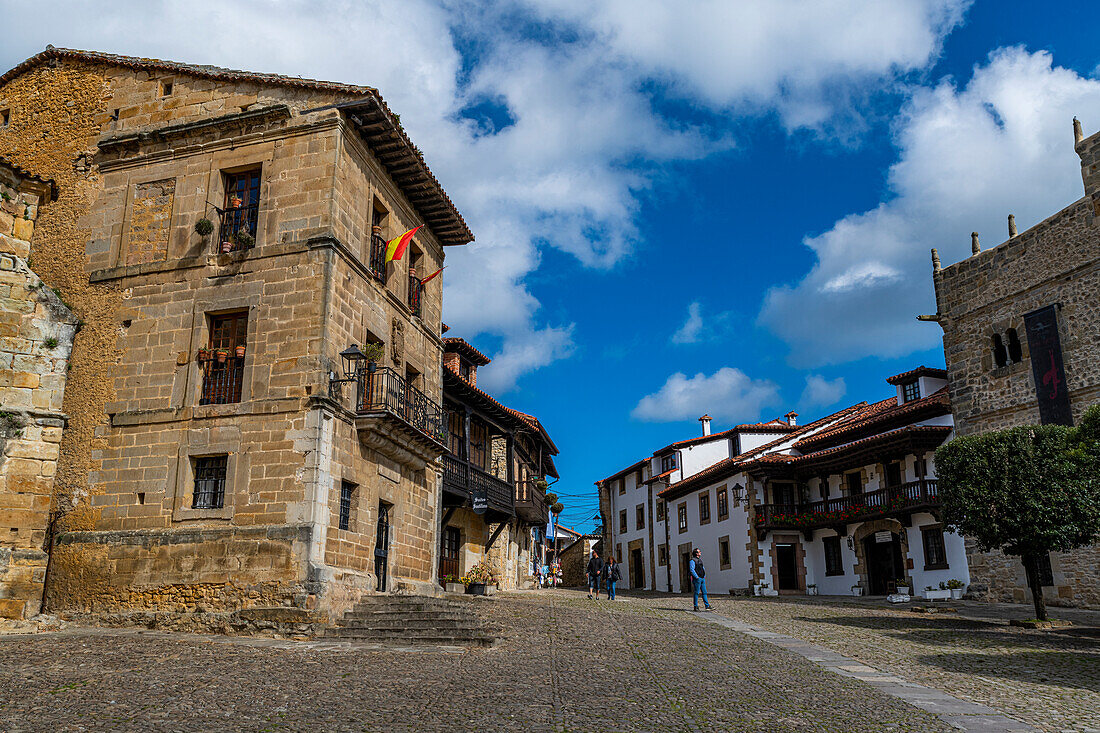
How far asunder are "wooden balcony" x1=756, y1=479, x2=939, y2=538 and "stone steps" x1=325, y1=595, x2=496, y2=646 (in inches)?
735

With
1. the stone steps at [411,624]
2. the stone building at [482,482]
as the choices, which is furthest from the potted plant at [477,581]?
the stone steps at [411,624]

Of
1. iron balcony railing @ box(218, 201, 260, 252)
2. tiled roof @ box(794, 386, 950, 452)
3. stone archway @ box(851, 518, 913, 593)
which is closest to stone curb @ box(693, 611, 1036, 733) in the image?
iron balcony railing @ box(218, 201, 260, 252)

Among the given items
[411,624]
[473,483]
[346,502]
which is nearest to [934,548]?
[473,483]

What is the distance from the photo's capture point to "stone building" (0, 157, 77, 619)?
15.4m

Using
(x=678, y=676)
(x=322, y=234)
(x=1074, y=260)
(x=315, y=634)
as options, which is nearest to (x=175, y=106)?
(x=322, y=234)

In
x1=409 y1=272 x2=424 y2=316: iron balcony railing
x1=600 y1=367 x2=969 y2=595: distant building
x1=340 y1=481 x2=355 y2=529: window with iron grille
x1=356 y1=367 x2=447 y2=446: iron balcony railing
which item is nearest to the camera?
x1=340 y1=481 x2=355 y2=529: window with iron grille

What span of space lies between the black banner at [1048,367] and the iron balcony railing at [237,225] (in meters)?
20.5

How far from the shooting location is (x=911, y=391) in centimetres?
3319

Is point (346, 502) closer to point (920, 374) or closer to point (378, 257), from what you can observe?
point (378, 257)

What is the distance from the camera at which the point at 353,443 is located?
16.4 metres

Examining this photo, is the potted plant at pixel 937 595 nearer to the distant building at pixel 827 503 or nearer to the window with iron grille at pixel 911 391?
the distant building at pixel 827 503

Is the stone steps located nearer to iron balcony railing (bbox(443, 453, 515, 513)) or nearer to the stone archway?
iron balcony railing (bbox(443, 453, 515, 513))

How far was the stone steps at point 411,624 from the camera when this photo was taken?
43.8ft

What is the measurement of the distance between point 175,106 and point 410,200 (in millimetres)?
5619
